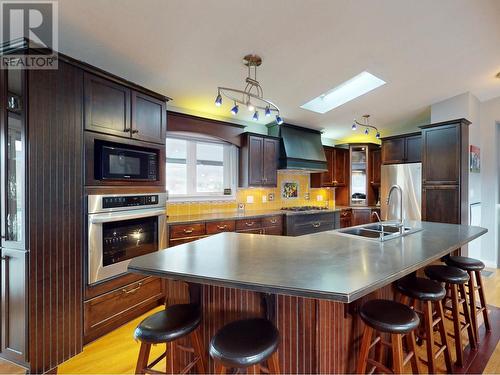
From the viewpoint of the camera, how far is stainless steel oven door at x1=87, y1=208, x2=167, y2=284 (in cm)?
209

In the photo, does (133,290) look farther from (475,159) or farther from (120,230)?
(475,159)

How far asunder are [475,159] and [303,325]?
4.64 m

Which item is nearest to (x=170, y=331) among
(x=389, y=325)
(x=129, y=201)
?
(x=389, y=325)

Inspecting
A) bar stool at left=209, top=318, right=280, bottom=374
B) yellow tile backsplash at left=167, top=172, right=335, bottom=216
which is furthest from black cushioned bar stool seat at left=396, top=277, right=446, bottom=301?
yellow tile backsplash at left=167, top=172, right=335, bottom=216

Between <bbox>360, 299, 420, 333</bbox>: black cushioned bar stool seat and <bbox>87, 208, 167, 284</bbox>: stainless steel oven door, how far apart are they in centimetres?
202

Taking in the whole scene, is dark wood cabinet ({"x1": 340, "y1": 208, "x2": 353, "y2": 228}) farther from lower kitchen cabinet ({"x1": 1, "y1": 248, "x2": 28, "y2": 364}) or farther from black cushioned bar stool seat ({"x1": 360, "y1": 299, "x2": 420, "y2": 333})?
lower kitchen cabinet ({"x1": 1, "y1": 248, "x2": 28, "y2": 364})

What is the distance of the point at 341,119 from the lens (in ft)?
15.3

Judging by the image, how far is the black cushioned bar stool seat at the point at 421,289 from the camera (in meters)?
1.63

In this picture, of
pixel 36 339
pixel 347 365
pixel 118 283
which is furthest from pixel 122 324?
pixel 347 365

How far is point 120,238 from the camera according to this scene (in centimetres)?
233

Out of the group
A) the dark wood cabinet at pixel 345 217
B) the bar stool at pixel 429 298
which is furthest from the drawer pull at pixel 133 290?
the dark wood cabinet at pixel 345 217

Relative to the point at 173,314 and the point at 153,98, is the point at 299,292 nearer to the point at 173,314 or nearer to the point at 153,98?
the point at 173,314

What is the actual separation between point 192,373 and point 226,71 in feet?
8.96

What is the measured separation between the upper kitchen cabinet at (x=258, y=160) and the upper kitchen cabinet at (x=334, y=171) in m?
1.40
